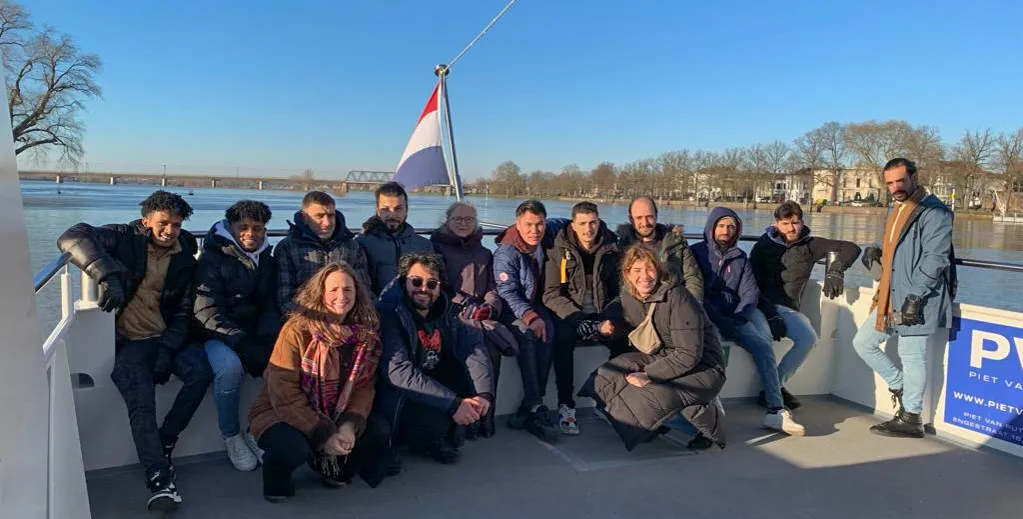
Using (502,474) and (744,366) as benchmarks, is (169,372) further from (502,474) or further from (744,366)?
(744,366)

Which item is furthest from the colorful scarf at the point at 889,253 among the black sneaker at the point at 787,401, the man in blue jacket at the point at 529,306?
the man in blue jacket at the point at 529,306

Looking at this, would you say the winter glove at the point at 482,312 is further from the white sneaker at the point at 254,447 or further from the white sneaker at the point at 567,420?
the white sneaker at the point at 254,447

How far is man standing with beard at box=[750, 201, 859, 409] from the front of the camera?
4.55m

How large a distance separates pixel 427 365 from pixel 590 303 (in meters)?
1.22

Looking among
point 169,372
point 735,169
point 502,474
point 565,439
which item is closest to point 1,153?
point 169,372

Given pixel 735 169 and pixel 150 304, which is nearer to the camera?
pixel 150 304

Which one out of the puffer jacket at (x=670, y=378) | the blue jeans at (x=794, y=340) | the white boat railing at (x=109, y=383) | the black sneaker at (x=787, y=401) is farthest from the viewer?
the black sneaker at (x=787, y=401)

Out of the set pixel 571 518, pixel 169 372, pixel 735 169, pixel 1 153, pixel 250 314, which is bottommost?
pixel 571 518

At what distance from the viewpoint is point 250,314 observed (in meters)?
3.56

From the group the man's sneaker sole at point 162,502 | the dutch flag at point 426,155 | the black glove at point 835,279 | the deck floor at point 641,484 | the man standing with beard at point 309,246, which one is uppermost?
the dutch flag at point 426,155

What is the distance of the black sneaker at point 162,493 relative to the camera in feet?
9.25

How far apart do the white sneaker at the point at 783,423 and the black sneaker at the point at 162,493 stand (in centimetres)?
325

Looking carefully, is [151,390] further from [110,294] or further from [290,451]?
[290,451]

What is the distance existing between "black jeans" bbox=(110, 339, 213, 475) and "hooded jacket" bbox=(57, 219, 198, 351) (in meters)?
0.10
